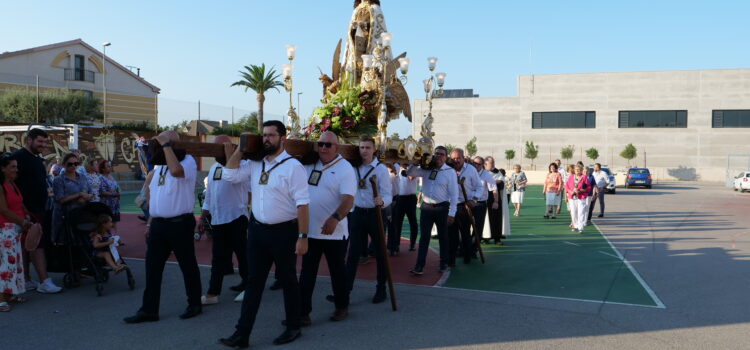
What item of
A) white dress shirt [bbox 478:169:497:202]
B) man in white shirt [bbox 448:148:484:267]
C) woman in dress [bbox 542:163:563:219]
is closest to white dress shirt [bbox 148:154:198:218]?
man in white shirt [bbox 448:148:484:267]

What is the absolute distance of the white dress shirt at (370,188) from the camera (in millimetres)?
6828

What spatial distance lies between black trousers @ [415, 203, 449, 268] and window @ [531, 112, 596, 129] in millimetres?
54955

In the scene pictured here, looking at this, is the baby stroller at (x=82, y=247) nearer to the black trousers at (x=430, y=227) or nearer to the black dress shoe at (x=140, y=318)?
the black dress shoe at (x=140, y=318)

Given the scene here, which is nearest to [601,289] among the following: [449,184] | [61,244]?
[449,184]

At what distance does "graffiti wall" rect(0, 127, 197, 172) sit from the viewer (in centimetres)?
2144

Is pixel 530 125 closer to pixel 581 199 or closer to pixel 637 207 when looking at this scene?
pixel 637 207

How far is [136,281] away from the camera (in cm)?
770

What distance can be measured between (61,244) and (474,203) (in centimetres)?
615

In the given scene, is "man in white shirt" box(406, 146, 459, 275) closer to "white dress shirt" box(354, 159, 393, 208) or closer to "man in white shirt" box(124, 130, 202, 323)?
"white dress shirt" box(354, 159, 393, 208)

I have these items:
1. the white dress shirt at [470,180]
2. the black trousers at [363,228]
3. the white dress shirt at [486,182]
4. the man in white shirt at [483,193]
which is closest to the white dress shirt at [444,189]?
the white dress shirt at [470,180]

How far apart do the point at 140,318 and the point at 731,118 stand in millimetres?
62614

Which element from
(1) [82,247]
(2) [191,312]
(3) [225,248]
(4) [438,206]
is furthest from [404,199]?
(1) [82,247]

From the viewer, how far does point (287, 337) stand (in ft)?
16.9

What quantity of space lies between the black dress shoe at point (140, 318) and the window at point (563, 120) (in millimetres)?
58553
